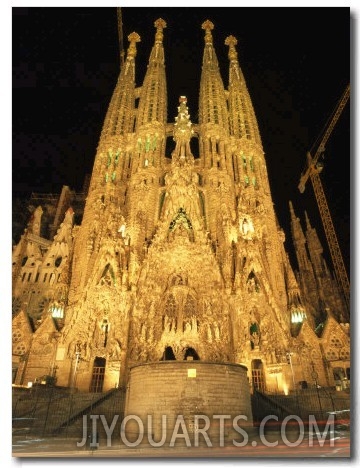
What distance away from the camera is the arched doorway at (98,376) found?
30641 millimetres

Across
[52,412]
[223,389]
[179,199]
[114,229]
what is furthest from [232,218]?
[52,412]

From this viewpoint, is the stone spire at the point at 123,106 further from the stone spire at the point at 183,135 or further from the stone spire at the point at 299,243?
the stone spire at the point at 299,243

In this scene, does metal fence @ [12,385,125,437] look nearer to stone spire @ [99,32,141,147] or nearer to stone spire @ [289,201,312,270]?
stone spire @ [99,32,141,147]

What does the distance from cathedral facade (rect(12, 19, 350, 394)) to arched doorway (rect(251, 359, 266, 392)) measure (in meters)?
0.13

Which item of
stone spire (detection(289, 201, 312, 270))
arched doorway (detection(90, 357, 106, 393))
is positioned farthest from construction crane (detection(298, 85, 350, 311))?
arched doorway (detection(90, 357, 106, 393))

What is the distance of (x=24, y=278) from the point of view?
45.3m

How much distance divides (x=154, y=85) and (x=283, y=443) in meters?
46.1

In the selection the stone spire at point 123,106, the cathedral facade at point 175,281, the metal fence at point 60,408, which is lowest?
the metal fence at point 60,408

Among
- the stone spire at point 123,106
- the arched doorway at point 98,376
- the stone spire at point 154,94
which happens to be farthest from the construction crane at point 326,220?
the arched doorway at point 98,376

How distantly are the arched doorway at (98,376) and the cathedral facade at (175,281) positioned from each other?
92 mm

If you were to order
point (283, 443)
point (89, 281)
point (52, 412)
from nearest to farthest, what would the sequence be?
point (283, 443) < point (52, 412) < point (89, 281)

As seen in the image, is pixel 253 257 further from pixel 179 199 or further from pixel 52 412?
pixel 52 412

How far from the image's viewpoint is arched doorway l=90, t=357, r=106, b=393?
30.6m

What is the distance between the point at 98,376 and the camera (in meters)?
31.2
